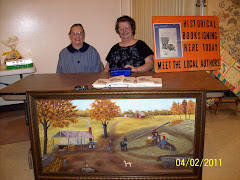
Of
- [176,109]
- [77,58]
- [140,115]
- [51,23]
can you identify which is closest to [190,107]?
[176,109]

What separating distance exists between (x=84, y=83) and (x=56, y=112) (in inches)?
14.3

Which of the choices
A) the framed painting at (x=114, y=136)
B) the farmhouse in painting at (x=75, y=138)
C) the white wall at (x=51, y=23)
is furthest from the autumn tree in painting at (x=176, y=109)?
the white wall at (x=51, y=23)

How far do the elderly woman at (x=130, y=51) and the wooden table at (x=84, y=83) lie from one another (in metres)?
0.56

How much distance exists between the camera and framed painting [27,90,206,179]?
1.86m

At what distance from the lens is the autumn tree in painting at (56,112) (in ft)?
6.25

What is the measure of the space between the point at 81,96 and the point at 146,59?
1.32 meters

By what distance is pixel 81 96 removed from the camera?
185 centimetres

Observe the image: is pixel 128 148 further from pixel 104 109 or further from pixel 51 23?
pixel 51 23

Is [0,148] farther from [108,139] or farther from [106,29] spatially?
[106,29]

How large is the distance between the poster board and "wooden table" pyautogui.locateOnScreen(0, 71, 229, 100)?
131 mm

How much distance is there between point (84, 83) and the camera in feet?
7.00

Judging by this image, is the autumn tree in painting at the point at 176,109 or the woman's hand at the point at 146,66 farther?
the woman's hand at the point at 146,66

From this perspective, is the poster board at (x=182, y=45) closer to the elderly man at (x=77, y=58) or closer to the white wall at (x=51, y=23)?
the elderly man at (x=77, y=58)

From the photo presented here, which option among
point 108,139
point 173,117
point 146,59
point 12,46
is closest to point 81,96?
point 108,139
